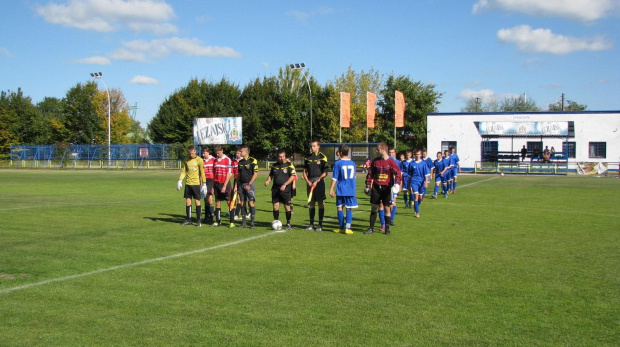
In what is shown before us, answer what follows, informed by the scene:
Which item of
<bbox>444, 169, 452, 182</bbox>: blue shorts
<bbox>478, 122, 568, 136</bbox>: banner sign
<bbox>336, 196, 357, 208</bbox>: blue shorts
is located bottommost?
<bbox>336, 196, 357, 208</bbox>: blue shorts

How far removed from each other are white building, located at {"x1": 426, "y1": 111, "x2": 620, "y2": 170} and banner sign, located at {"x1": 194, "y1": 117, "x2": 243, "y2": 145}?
19443 millimetres

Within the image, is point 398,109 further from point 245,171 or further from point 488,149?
point 245,171

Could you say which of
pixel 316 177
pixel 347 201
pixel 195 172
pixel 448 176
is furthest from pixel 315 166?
pixel 448 176

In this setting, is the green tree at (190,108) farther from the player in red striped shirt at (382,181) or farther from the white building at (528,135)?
the player in red striped shirt at (382,181)

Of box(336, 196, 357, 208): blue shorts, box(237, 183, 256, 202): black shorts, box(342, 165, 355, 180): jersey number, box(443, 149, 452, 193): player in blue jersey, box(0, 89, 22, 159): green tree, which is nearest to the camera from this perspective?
box(342, 165, 355, 180): jersey number

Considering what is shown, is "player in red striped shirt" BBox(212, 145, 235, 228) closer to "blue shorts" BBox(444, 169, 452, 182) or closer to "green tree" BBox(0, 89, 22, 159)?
"blue shorts" BBox(444, 169, 452, 182)

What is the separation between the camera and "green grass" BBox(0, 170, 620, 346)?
5.17 metres

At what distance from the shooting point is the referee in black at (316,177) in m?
12.2

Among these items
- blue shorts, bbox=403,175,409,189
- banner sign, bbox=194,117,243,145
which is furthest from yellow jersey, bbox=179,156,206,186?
banner sign, bbox=194,117,243,145

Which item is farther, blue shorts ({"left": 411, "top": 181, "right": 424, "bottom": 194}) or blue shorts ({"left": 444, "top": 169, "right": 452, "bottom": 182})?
blue shorts ({"left": 444, "top": 169, "right": 452, "bottom": 182})

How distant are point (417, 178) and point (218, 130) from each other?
4136 cm

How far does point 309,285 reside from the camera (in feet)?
22.9

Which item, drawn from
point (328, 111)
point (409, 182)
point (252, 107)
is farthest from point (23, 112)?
point (409, 182)

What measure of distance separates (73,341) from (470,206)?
14836mm
